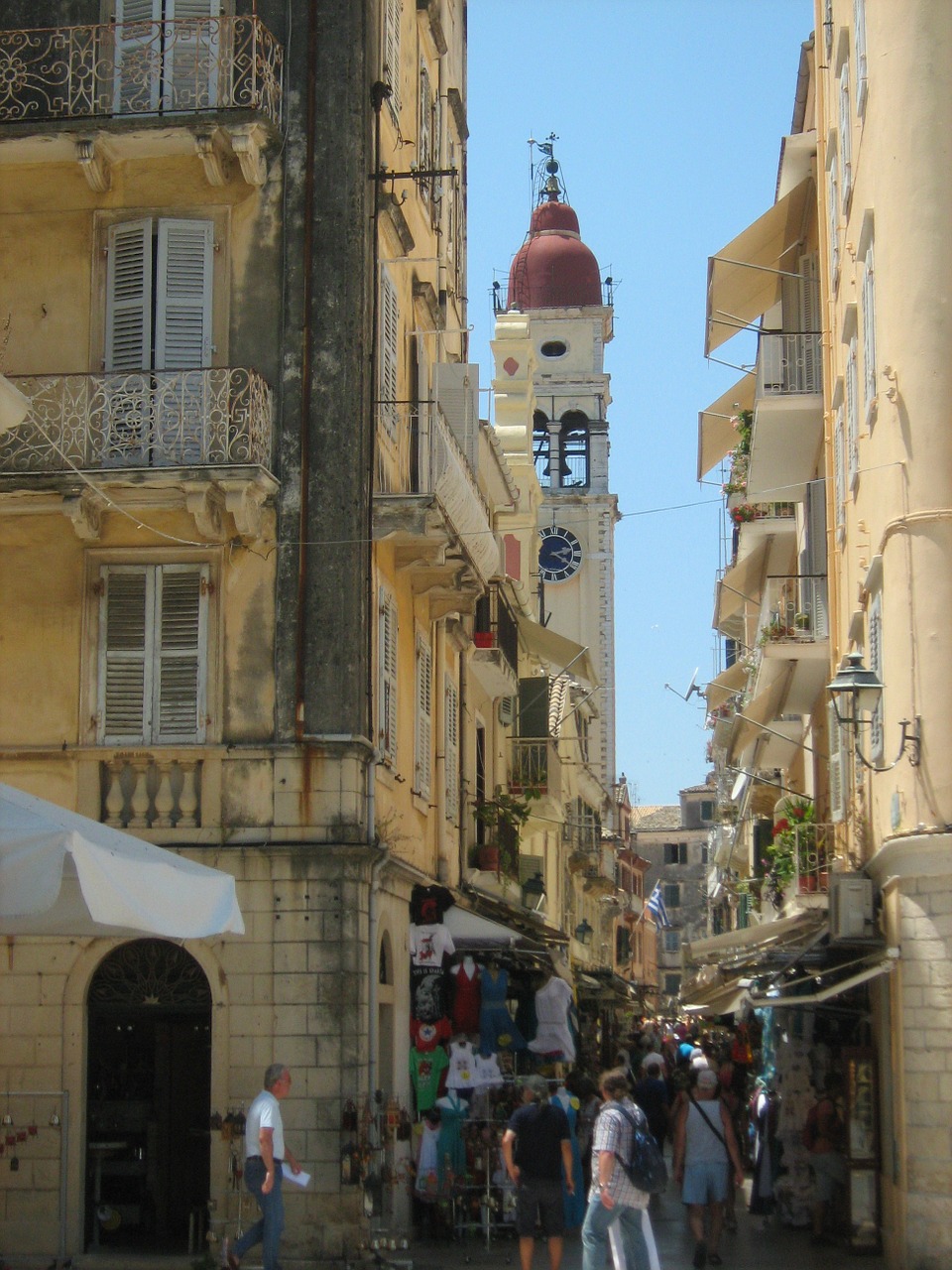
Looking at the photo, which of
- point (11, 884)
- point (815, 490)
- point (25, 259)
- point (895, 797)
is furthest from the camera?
point (815, 490)

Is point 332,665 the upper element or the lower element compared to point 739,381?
lower

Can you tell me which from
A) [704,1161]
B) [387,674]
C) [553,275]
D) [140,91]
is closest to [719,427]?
[387,674]

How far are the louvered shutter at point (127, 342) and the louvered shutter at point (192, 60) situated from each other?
136 centimetres

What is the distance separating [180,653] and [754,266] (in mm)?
9990

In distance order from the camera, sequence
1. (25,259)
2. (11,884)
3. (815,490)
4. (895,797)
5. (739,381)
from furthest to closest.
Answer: (739,381)
(815,490)
(25,259)
(895,797)
(11,884)

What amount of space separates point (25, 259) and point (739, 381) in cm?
1469

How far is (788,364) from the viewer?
2438 centimetres

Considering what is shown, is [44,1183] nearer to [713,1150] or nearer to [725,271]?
[713,1150]

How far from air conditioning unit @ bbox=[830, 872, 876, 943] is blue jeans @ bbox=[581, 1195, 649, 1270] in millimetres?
5046

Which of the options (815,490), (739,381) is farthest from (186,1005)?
(739,381)

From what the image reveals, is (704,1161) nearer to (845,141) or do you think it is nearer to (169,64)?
(845,141)

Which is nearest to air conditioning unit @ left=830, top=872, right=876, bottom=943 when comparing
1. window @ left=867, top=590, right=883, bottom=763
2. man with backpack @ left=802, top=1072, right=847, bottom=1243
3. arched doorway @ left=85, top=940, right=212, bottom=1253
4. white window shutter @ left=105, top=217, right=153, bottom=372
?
window @ left=867, top=590, right=883, bottom=763

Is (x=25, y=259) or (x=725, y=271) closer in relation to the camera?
(x=25, y=259)

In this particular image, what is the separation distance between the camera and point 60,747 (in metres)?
18.4
